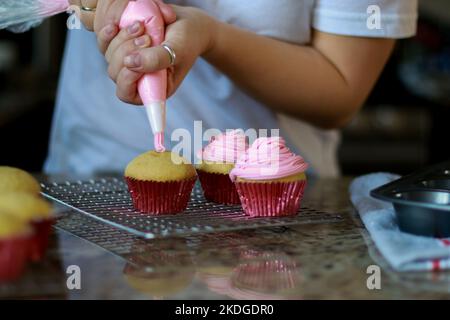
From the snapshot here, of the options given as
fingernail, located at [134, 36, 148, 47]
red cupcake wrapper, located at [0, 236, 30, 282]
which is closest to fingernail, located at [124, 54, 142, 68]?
fingernail, located at [134, 36, 148, 47]

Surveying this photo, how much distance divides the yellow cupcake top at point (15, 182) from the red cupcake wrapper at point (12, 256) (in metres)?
0.24

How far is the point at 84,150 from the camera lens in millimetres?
1704

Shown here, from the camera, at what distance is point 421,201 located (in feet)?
3.52

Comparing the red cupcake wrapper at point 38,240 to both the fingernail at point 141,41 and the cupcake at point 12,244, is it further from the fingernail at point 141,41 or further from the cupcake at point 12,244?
the fingernail at point 141,41

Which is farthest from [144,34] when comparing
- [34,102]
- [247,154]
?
[34,102]

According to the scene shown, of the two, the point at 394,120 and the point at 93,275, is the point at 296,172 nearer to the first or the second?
the point at 93,275

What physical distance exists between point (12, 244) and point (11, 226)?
0.06 feet

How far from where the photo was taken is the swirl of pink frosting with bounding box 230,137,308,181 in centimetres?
122

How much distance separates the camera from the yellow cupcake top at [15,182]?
1.09 meters

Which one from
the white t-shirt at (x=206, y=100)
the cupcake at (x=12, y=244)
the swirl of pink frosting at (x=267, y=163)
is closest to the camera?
the cupcake at (x=12, y=244)

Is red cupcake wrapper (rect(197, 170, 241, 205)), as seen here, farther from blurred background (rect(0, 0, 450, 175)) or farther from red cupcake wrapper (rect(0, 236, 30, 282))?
blurred background (rect(0, 0, 450, 175))

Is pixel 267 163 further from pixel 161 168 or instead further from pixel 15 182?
pixel 15 182

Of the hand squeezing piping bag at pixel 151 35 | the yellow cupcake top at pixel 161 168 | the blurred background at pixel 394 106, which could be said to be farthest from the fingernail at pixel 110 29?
the blurred background at pixel 394 106
